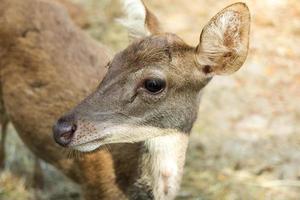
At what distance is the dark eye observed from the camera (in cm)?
438

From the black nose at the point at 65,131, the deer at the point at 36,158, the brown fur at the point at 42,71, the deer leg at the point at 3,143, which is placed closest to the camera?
the black nose at the point at 65,131

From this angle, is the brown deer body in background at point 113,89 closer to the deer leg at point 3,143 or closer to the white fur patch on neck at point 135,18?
the white fur patch on neck at point 135,18

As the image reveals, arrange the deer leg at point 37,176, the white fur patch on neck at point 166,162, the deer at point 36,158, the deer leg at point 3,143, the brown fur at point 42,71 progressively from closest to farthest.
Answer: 1. the white fur patch on neck at point 166,162
2. the brown fur at point 42,71
3. the deer at point 36,158
4. the deer leg at point 3,143
5. the deer leg at point 37,176

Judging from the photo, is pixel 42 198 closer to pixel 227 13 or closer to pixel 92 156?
pixel 92 156

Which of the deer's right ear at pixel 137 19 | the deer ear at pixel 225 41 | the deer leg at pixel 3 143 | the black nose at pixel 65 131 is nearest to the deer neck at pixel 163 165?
the deer ear at pixel 225 41

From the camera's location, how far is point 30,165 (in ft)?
22.6

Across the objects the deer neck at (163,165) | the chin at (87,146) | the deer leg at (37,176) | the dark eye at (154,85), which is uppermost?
the deer leg at (37,176)

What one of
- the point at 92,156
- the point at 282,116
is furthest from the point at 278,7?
A: the point at 92,156

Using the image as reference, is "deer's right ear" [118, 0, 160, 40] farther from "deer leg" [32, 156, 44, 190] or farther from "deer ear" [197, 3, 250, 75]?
"deer leg" [32, 156, 44, 190]

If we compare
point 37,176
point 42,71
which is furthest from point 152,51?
point 37,176

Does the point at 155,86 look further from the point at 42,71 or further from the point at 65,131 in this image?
the point at 42,71

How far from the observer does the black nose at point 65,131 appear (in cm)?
426

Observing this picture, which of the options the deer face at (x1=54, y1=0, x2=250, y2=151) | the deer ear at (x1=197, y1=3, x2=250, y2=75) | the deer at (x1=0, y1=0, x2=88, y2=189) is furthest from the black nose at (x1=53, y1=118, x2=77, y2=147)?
the deer at (x1=0, y1=0, x2=88, y2=189)

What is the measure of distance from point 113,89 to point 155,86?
26 cm
